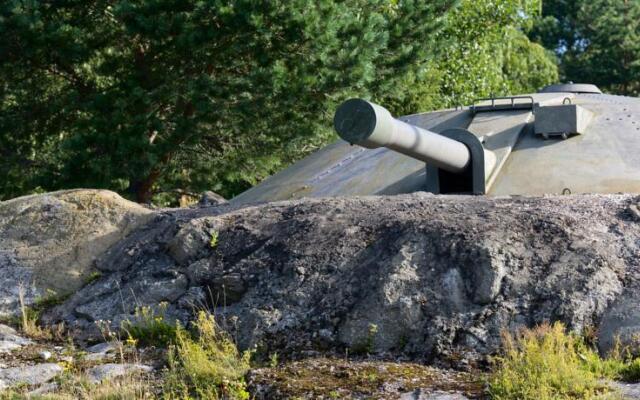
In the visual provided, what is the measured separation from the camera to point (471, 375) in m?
Result: 6.45

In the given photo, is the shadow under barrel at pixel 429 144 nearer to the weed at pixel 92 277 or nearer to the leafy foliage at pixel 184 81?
the weed at pixel 92 277

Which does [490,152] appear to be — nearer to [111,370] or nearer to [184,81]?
[111,370]

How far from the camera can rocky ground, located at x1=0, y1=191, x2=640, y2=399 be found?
677 cm

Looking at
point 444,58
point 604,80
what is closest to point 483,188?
point 444,58

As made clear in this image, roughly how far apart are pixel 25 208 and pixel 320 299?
3.32 m

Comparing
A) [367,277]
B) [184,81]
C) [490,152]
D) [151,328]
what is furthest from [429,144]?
[184,81]

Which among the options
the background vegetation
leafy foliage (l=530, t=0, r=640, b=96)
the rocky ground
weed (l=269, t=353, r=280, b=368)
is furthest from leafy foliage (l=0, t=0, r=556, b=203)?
leafy foliage (l=530, t=0, r=640, b=96)

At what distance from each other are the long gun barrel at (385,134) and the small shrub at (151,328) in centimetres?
Answer: 165

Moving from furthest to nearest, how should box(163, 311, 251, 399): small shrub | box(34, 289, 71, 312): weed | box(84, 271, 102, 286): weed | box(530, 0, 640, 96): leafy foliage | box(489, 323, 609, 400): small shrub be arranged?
box(530, 0, 640, 96): leafy foliage, box(84, 271, 102, 286): weed, box(34, 289, 71, 312): weed, box(163, 311, 251, 399): small shrub, box(489, 323, 609, 400): small shrub

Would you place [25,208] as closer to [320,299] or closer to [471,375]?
[320,299]

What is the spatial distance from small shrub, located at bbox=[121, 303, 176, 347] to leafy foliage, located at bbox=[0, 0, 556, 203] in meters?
7.55

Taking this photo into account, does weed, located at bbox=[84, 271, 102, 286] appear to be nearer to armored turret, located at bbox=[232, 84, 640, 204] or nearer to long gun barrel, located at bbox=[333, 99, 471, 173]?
armored turret, located at bbox=[232, 84, 640, 204]

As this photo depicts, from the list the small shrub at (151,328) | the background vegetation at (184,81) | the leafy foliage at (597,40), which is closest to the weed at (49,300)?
the small shrub at (151,328)

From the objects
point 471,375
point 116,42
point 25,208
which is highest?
point 116,42
